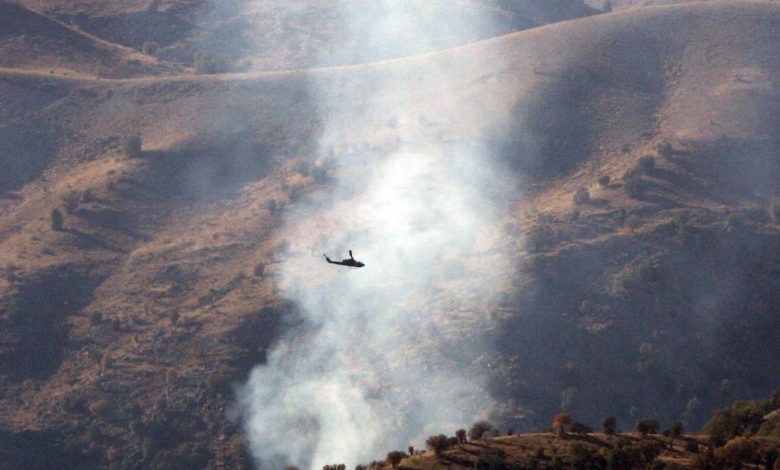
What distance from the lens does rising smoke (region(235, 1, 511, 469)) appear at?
66.5 metres


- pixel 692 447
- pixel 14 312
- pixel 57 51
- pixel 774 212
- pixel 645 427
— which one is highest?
pixel 692 447

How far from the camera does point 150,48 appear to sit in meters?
148

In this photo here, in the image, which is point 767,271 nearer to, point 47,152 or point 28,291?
point 28,291

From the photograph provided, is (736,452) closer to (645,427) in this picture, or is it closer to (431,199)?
(645,427)

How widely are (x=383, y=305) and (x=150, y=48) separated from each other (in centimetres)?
8995

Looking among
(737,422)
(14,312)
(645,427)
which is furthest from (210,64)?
(645,427)

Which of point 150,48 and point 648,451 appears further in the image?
point 150,48

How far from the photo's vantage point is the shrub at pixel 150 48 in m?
147

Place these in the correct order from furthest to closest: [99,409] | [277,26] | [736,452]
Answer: [277,26] < [99,409] < [736,452]

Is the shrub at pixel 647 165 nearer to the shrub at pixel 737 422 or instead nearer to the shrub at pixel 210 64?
the shrub at pixel 737 422

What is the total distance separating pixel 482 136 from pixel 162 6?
86.6 m

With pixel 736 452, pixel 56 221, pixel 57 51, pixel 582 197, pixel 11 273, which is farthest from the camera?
pixel 57 51

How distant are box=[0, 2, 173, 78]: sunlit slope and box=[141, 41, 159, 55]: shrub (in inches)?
218

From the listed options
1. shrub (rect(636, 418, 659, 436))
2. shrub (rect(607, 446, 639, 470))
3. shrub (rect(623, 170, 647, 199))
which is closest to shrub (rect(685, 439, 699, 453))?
shrub (rect(636, 418, 659, 436))
